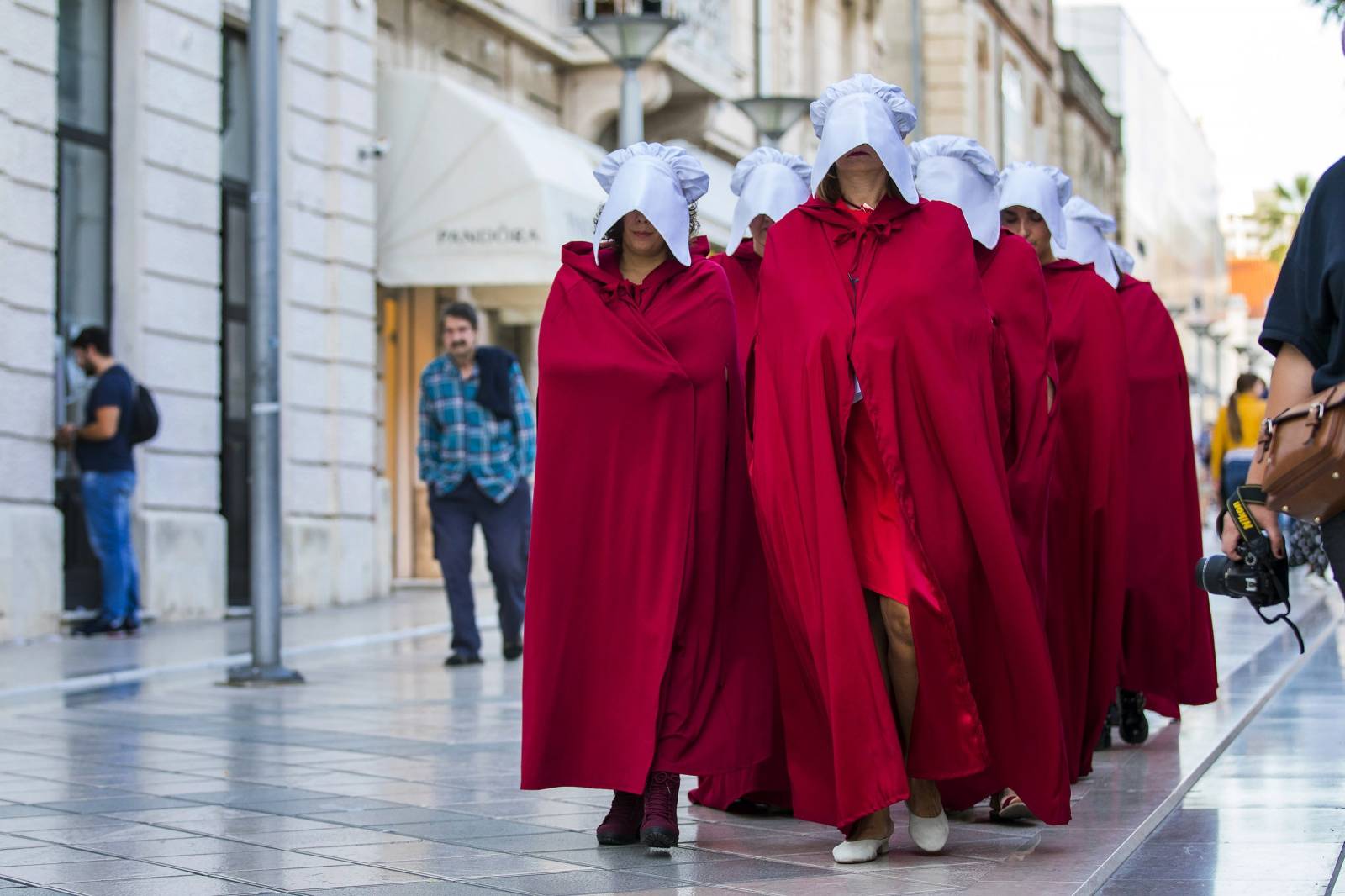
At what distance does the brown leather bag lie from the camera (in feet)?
12.3

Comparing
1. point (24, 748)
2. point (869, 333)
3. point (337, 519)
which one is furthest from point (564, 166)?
point (869, 333)

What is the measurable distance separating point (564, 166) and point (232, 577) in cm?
543

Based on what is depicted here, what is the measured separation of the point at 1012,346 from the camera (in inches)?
255

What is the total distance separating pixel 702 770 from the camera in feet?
19.2

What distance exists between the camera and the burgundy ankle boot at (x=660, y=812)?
5832 mm

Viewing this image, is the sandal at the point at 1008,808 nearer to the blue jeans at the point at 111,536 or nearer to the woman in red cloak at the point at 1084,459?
the woman in red cloak at the point at 1084,459

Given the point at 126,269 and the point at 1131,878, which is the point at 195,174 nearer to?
the point at 126,269

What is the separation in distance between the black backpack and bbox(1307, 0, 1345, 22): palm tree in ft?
27.5

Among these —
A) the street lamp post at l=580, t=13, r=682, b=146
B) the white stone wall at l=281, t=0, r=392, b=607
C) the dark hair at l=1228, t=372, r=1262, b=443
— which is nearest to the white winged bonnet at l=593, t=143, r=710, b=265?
the street lamp post at l=580, t=13, r=682, b=146

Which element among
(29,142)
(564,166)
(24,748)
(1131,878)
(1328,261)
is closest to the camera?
(1328,261)

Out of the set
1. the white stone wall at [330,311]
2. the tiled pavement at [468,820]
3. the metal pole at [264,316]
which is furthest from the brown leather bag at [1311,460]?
the white stone wall at [330,311]

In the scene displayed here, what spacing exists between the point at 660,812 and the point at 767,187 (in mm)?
2346

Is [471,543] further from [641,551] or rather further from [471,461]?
[641,551]

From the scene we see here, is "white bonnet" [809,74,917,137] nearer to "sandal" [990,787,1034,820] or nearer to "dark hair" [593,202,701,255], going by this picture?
"dark hair" [593,202,701,255]
